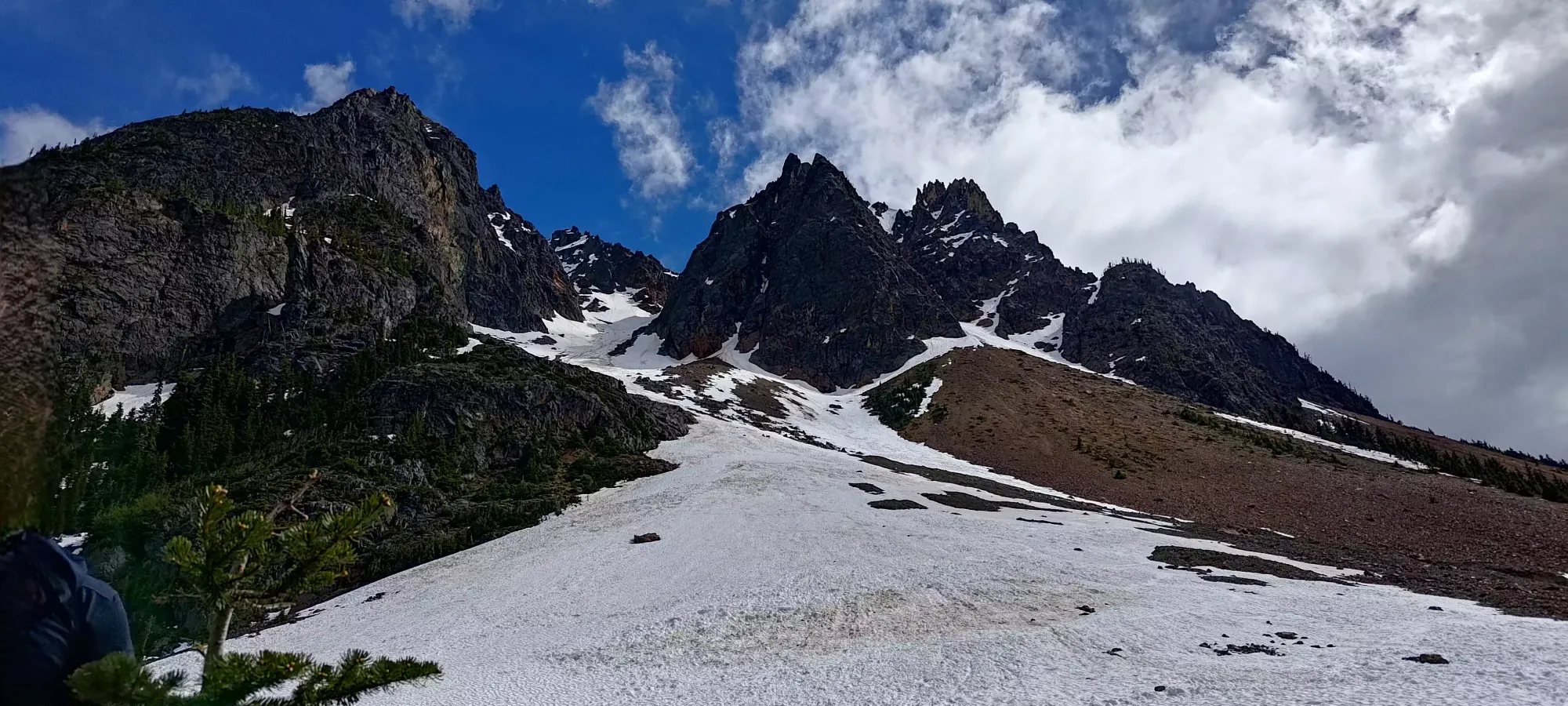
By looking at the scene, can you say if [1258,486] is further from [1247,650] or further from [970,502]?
[1247,650]

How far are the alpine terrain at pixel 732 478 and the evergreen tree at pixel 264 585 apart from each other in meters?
0.50

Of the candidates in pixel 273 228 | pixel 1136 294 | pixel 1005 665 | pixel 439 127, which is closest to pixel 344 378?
pixel 273 228

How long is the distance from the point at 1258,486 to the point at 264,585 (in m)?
60.4

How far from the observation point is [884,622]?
2062cm

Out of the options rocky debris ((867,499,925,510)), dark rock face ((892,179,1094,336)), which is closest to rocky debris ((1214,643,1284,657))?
rocky debris ((867,499,925,510))

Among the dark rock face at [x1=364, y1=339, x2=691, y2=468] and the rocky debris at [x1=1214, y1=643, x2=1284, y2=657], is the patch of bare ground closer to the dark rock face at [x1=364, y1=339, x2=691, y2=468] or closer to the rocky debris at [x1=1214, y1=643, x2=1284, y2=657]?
the rocky debris at [x1=1214, y1=643, x2=1284, y2=657]

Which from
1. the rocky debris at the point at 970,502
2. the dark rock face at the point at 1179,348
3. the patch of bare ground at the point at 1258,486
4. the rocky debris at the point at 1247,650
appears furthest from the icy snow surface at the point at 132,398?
the dark rock face at the point at 1179,348

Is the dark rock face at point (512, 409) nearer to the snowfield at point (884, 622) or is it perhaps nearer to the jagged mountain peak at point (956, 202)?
the snowfield at point (884, 622)

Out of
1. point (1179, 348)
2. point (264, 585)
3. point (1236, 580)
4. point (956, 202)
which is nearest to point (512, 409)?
point (1236, 580)

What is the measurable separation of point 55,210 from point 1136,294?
485 feet

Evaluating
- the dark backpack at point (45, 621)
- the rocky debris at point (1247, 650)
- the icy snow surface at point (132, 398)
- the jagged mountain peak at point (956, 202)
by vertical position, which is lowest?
the icy snow surface at point (132, 398)

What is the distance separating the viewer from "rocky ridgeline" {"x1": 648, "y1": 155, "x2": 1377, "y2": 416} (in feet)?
378

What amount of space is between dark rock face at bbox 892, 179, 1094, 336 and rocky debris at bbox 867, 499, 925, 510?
103257mm

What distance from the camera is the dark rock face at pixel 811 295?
115 metres
